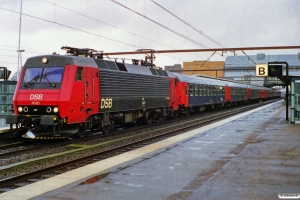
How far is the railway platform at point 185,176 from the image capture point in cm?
637

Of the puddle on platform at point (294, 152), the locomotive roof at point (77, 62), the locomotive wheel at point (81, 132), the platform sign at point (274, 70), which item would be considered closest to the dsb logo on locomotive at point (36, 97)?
the locomotive roof at point (77, 62)

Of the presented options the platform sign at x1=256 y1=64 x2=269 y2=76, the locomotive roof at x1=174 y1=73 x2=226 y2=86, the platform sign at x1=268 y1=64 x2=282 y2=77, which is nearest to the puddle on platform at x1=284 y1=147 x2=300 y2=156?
the platform sign at x1=268 y1=64 x2=282 y2=77

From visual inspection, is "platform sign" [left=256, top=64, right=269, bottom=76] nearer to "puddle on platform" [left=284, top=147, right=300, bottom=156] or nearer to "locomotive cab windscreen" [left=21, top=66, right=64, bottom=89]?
"puddle on platform" [left=284, top=147, right=300, bottom=156]

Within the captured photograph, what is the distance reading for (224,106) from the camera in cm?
4316

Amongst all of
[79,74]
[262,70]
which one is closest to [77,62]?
[79,74]

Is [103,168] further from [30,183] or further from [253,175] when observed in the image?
[253,175]

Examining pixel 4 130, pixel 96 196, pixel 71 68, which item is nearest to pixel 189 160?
pixel 96 196

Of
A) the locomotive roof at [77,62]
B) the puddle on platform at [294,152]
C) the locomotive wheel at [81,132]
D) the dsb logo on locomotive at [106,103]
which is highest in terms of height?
the locomotive roof at [77,62]

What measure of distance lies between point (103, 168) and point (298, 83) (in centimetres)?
1377

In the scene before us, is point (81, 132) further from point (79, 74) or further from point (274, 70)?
point (274, 70)

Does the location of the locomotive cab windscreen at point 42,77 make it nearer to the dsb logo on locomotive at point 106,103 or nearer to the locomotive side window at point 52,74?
the locomotive side window at point 52,74

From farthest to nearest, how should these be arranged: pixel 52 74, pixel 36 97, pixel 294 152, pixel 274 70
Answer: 1. pixel 274 70
2. pixel 52 74
3. pixel 36 97
4. pixel 294 152

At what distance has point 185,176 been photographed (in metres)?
7.64

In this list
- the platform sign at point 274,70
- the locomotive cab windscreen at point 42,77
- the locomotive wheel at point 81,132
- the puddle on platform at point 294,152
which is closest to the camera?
the puddle on platform at point 294,152
